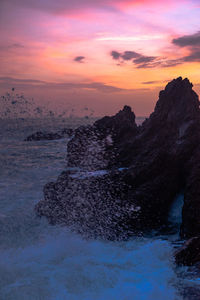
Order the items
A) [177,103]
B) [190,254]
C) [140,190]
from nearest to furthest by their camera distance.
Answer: [190,254] < [140,190] < [177,103]

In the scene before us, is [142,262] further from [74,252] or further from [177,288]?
[74,252]

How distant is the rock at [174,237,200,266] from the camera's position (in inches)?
310

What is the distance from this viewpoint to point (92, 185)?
1324 cm

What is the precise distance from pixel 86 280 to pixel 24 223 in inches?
230

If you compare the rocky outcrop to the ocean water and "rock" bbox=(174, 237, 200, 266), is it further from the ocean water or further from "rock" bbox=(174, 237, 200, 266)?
"rock" bbox=(174, 237, 200, 266)

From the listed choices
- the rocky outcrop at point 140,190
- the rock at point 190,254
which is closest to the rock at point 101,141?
the rocky outcrop at point 140,190

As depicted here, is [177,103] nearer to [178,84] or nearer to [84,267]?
[178,84]

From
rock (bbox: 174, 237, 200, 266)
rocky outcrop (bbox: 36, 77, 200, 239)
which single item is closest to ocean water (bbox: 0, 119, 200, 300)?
rock (bbox: 174, 237, 200, 266)

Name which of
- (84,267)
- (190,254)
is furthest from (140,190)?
(84,267)

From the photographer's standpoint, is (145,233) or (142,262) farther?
(145,233)

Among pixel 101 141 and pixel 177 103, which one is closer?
pixel 177 103

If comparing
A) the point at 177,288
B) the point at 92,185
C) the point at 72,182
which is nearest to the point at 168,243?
the point at 177,288

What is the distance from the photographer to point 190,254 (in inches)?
312

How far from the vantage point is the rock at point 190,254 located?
25.8 ft
